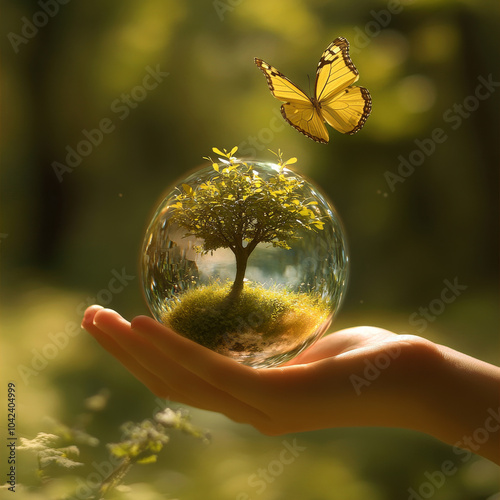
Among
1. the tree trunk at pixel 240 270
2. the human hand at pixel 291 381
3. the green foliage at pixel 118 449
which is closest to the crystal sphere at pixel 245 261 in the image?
the tree trunk at pixel 240 270

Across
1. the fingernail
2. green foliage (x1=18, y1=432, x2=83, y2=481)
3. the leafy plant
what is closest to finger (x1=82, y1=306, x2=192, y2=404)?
the fingernail

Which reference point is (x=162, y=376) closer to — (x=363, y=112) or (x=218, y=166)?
(x=218, y=166)

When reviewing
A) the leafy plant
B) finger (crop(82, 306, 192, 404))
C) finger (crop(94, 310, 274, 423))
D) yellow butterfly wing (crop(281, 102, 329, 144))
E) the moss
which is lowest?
finger (crop(82, 306, 192, 404))

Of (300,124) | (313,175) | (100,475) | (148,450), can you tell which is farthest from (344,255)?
(313,175)

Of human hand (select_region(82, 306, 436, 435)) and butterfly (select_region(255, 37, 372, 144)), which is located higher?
butterfly (select_region(255, 37, 372, 144))

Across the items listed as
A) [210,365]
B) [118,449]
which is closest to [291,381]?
[210,365]

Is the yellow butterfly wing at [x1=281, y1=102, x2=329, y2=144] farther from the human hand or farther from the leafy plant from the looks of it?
the human hand

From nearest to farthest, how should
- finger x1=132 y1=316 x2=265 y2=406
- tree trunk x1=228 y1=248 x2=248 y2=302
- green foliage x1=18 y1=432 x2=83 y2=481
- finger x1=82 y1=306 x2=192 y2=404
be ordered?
finger x1=132 y1=316 x2=265 y2=406 → tree trunk x1=228 y1=248 x2=248 y2=302 → finger x1=82 y1=306 x2=192 y2=404 → green foliage x1=18 y1=432 x2=83 y2=481
